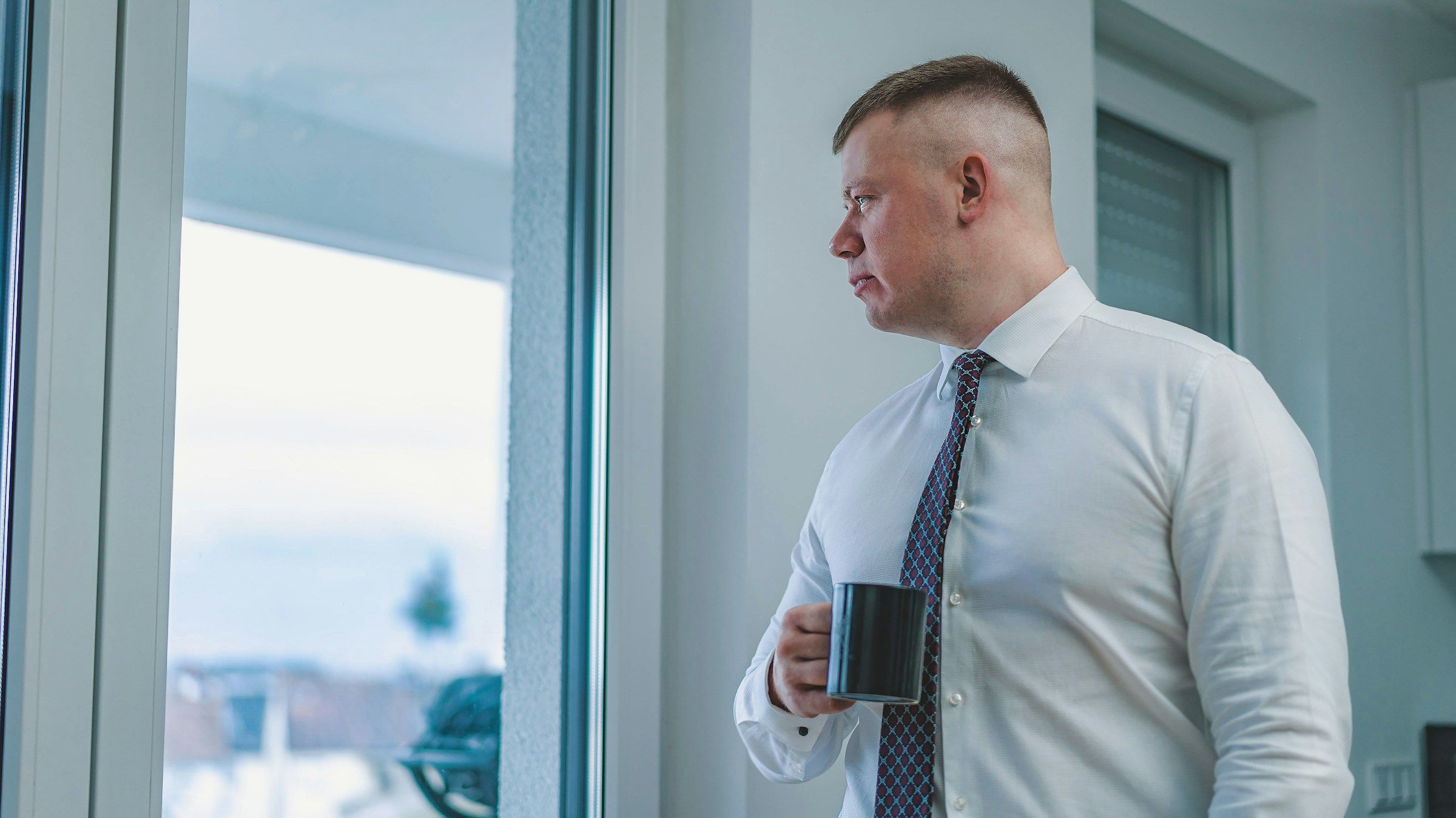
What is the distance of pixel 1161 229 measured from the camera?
2.34 meters

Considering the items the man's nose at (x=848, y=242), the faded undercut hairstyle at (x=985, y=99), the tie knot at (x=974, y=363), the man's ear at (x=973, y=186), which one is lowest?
the tie knot at (x=974, y=363)

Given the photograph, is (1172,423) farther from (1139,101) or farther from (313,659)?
(1139,101)

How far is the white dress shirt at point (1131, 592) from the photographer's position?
86 cm

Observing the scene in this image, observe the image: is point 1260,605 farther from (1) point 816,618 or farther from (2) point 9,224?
(2) point 9,224

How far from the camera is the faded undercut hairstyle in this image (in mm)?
1114

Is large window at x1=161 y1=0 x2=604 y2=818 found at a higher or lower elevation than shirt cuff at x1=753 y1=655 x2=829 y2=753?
higher

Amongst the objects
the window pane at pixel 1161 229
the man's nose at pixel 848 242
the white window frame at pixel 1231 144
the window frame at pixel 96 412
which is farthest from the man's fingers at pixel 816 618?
the white window frame at pixel 1231 144

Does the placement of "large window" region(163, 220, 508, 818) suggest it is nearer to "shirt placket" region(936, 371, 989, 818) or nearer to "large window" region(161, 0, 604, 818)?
"large window" region(161, 0, 604, 818)

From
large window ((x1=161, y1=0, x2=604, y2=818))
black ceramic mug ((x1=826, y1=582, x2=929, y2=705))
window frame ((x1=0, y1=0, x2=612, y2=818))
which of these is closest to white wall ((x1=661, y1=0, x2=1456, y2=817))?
large window ((x1=161, y1=0, x2=604, y2=818))

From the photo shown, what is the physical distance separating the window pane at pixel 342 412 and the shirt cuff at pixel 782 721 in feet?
1.42

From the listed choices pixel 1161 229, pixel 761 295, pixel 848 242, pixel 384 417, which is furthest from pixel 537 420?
pixel 1161 229

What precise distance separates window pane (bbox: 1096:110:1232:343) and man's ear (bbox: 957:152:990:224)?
3.75 ft

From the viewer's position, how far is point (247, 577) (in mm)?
1188

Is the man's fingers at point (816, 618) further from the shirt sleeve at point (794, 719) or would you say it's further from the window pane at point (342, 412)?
the window pane at point (342, 412)
